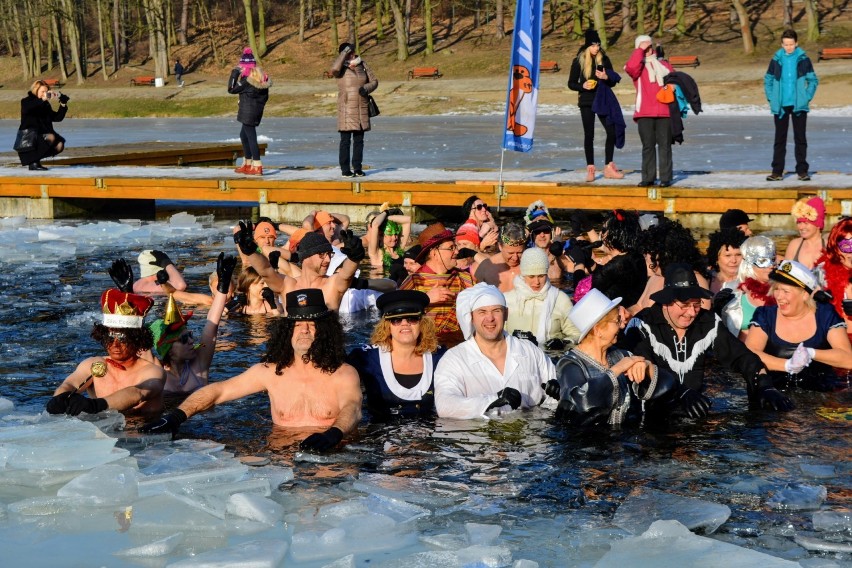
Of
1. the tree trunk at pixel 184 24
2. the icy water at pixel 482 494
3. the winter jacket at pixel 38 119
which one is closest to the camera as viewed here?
the icy water at pixel 482 494

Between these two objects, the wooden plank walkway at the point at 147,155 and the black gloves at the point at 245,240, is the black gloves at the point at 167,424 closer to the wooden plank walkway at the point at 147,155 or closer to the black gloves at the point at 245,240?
the black gloves at the point at 245,240

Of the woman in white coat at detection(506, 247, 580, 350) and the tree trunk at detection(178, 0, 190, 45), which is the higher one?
the tree trunk at detection(178, 0, 190, 45)

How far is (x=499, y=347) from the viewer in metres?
7.59

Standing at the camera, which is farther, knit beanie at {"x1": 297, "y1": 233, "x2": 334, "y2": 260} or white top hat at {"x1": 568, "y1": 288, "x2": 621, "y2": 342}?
knit beanie at {"x1": 297, "y1": 233, "x2": 334, "y2": 260}

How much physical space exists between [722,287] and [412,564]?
5.21 metres

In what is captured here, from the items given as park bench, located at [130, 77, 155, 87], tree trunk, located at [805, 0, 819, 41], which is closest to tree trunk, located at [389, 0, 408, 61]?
park bench, located at [130, 77, 155, 87]

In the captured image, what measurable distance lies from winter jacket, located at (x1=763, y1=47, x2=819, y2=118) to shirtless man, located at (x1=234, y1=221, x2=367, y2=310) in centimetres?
788

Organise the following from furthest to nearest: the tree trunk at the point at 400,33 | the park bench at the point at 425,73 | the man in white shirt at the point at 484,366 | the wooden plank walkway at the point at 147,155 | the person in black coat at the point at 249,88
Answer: the tree trunk at the point at 400,33, the park bench at the point at 425,73, the wooden plank walkway at the point at 147,155, the person in black coat at the point at 249,88, the man in white shirt at the point at 484,366

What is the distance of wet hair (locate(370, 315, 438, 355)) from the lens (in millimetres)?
7730

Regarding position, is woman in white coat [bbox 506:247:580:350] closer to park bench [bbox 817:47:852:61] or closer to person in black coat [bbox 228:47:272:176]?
person in black coat [bbox 228:47:272:176]

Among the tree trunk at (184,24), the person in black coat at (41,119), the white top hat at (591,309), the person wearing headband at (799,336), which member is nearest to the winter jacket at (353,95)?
the person in black coat at (41,119)

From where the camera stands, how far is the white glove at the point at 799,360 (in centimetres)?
812

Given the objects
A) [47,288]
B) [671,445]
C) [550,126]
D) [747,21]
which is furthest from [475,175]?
[747,21]

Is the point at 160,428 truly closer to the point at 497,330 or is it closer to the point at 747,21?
the point at 497,330
